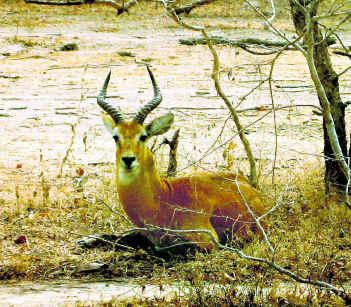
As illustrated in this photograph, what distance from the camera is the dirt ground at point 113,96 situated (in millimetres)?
10203

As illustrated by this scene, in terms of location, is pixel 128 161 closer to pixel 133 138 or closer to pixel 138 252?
pixel 133 138

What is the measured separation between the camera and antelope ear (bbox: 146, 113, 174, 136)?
7.69 metres

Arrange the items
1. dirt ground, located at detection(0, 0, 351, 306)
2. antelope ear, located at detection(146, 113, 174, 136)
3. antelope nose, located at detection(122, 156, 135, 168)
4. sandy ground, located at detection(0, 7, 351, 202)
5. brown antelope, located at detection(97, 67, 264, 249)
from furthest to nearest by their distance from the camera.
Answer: sandy ground, located at detection(0, 7, 351, 202) → dirt ground, located at detection(0, 0, 351, 306) → antelope ear, located at detection(146, 113, 174, 136) → brown antelope, located at detection(97, 67, 264, 249) → antelope nose, located at detection(122, 156, 135, 168)

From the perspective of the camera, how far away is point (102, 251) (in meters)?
7.79

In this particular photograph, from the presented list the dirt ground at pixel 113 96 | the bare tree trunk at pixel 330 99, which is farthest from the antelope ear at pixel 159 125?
the bare tree trunk at pixel 330 99

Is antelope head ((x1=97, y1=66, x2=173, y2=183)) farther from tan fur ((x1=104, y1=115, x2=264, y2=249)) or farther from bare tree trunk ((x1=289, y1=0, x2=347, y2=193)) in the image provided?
bare tree trunk ((x1=289, y1=0, x2=347, y2=193))

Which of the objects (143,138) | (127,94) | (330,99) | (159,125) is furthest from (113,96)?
(143,138)

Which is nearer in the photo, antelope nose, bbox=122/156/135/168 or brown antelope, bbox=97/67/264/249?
antelope nose, bbox=122/156/135/168

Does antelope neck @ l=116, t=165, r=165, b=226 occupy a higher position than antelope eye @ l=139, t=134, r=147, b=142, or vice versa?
antelope eye @ l=139, t=134, r=147, b=142

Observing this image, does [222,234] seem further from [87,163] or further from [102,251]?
[87,163]

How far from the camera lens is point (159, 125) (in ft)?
25.4

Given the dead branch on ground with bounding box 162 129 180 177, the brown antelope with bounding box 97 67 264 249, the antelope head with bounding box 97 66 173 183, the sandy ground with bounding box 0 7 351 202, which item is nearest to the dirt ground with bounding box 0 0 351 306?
the sandy ground with bounding box 0 7 351 202

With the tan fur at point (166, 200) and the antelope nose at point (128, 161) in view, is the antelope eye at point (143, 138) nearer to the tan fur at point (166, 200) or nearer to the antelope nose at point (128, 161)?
the tan fur at point (166, 200)

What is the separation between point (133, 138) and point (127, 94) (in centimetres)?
697
